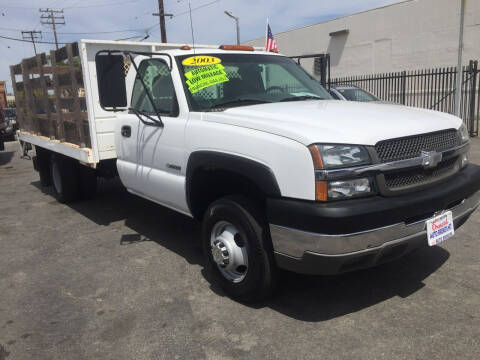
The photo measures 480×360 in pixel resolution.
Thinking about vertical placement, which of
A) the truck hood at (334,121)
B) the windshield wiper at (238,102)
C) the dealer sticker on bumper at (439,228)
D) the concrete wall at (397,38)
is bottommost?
the dealer sticker on bumper at (439,228)

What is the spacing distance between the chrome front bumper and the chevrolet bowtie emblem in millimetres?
374

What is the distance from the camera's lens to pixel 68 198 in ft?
22.4

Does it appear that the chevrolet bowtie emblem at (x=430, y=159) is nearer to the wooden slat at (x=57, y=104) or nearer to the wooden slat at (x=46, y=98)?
the wooden slat at (x=57, y=104)

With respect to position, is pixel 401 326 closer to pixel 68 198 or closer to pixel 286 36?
pixel 68 198

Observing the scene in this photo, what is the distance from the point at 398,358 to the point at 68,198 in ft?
18.3

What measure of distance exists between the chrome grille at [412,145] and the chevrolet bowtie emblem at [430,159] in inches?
1.8

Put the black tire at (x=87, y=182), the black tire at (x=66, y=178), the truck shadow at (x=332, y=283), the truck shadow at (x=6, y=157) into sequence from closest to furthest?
the truck shadow at (x=332, y=283) < the black tire at (x=66, y=178) < the black tire at (x=87, y=182) < the truck shadow at (x=6, y=157)

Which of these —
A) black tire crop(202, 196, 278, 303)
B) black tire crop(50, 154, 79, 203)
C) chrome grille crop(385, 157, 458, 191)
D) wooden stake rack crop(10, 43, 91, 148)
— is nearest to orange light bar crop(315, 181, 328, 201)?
chrome grille crop(385, 157, 458, 191)

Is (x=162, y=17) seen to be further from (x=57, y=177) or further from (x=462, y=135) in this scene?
(x=462, y=135)

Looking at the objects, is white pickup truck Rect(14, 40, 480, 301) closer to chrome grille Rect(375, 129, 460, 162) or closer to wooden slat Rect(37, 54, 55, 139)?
chrome grille Rect(375, 129, 460, 162)

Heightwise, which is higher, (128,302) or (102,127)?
(102,127)

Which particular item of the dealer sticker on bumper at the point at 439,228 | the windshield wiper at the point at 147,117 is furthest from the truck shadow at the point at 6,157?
the dealer sticker on bumper at the point at 439,228

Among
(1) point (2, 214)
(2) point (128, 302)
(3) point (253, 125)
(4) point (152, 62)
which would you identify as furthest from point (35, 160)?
(3) point (253, 125)

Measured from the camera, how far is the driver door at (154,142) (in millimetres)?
3906
